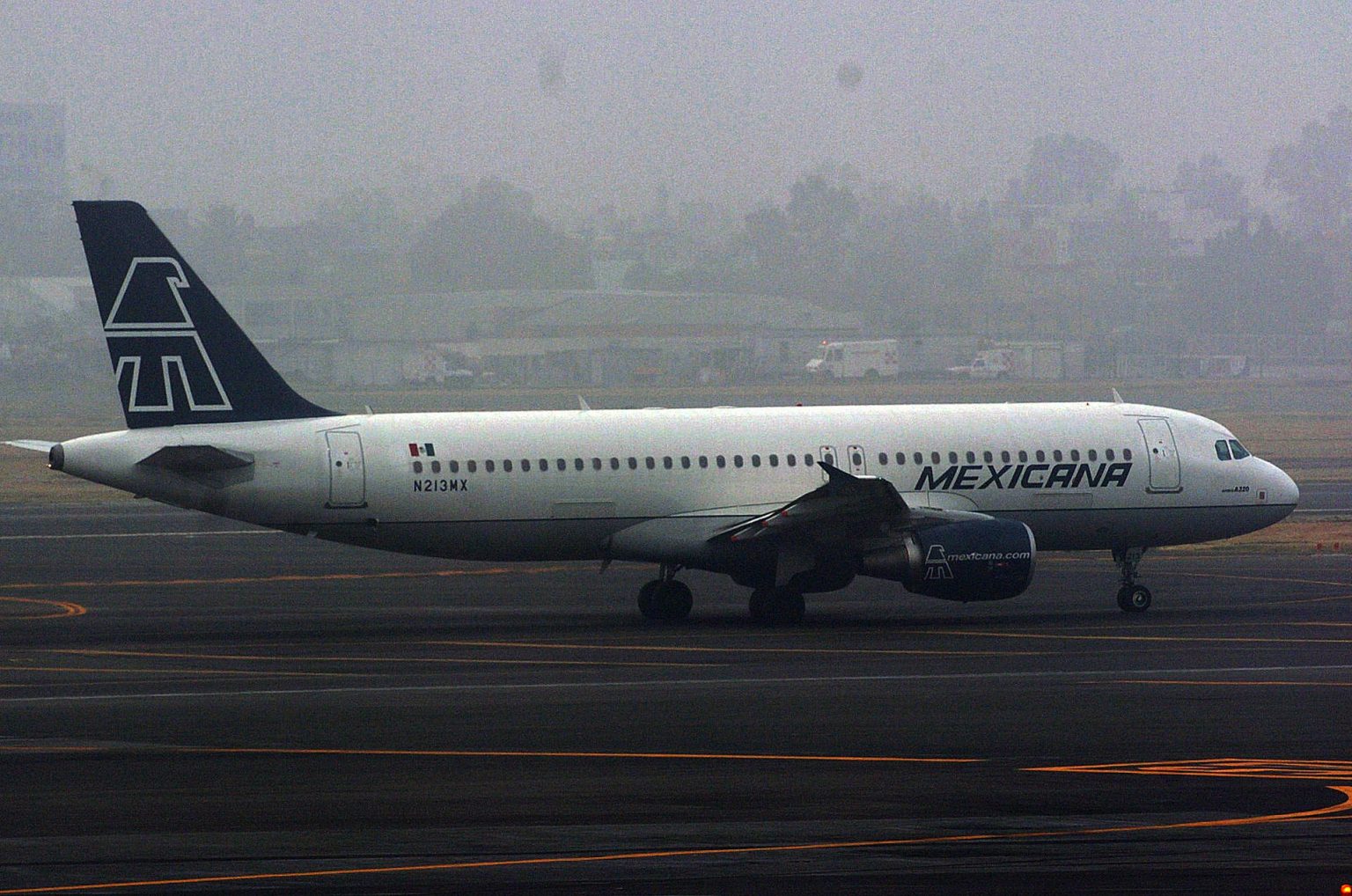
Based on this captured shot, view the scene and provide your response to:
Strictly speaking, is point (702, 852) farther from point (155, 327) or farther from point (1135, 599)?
point (1135, 599)

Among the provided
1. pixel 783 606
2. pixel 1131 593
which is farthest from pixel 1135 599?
pixel 783 606

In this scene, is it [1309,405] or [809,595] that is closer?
[809,595]

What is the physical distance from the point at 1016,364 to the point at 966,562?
81.9m

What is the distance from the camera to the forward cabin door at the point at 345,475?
110 ft

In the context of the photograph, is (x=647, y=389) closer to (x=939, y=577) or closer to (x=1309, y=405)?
(x=1309, y=405)

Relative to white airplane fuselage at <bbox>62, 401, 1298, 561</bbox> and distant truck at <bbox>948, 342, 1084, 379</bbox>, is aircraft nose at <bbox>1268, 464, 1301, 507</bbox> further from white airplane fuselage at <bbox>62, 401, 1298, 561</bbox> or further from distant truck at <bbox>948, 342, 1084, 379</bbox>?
distant truck at <bbox>948, 342, 1084, 379</bbox>

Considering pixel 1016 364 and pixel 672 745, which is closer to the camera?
pixel 672 745

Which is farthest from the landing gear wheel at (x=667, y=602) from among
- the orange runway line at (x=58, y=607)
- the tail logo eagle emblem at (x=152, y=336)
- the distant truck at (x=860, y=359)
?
the distant truck at (x=860, y=359)

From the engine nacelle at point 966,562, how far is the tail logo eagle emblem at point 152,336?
1223 centimetres

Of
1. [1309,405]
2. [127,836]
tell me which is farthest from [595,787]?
[1309,405]

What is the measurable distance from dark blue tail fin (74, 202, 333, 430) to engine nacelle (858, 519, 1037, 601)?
1126 cm

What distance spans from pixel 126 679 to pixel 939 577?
1306 centimetres

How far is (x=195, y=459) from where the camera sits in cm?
3269

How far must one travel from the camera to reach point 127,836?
1631cm
